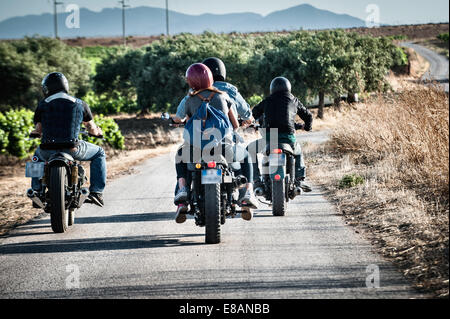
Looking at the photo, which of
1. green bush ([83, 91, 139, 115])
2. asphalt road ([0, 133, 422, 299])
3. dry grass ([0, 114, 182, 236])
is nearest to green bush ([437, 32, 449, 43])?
green bush ([83, 91, 139, 115])

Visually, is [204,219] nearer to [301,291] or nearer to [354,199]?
[301,291]

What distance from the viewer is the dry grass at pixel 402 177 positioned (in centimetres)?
586

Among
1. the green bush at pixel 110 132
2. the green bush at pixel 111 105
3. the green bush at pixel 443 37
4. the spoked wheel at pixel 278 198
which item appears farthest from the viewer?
the green bush at pixel 443 37

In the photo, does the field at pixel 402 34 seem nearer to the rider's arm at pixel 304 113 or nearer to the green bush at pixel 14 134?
the green bush at pixel 14 134

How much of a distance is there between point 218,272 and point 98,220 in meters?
3.64

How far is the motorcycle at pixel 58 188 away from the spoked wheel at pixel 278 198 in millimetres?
2735

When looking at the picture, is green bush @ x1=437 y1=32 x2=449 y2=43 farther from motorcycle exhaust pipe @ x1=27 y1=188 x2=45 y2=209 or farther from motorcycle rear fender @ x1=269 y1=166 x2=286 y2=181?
motorcycle exhaust pipe @ x1=27 y1=188 x2=45 y2=209

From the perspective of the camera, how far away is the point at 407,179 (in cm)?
953

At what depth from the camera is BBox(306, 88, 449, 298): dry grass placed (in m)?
5.86

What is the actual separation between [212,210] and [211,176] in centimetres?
40

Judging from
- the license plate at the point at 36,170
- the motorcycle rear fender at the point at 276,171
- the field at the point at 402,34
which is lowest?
the motorcycle rear fender at the point at 276,171

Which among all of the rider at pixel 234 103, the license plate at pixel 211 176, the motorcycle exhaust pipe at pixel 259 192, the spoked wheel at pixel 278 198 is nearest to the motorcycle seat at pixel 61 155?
the rider at pixel 234 103

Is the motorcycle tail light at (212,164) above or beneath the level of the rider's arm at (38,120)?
beneath
